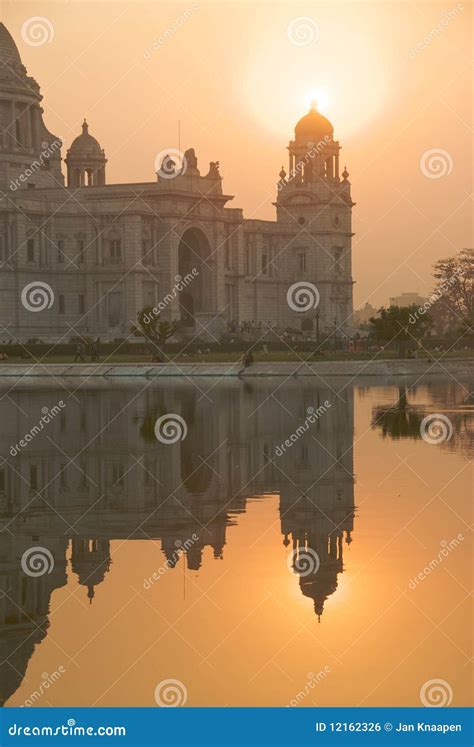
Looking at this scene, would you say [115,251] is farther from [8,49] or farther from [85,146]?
[8,49]

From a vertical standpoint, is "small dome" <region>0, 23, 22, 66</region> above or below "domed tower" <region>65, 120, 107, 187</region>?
above

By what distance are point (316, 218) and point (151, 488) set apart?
10292 centimetres

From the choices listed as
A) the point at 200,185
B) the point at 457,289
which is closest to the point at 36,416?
the point at 200,185

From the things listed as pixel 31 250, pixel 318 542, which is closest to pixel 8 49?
pixel 31 250

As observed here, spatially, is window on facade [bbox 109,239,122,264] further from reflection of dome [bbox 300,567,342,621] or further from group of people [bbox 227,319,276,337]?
reflection of dome [bbox 300,567,342,621]

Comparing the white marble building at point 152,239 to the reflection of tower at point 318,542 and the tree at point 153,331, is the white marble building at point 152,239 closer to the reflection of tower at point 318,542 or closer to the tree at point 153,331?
the tree at point 153,331

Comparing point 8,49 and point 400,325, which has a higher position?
point 8,49

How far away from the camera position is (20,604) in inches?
645

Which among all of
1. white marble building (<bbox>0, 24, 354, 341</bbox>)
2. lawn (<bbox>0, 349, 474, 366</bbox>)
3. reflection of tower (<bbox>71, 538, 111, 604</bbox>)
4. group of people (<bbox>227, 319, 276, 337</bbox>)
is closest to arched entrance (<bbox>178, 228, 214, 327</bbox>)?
white marble building (<bbox>0, 24, 354, 341</bbox>)

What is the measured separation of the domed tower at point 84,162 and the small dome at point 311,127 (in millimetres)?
17395

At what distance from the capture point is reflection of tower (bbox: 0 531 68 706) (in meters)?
14.2

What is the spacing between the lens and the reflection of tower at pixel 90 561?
17.5 metres

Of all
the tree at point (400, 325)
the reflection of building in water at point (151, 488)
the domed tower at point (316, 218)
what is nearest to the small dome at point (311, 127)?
the domed tower at point (316, 218)

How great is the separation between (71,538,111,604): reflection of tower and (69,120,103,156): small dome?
10547 centimetres
